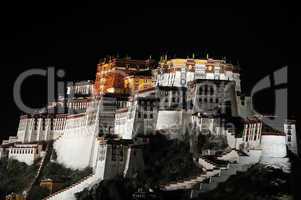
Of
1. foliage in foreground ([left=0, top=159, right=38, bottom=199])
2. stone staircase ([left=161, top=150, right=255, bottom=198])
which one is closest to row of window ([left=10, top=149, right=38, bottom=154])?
foliage in foreground ([left=0, top=159, right=38, bottom=199])

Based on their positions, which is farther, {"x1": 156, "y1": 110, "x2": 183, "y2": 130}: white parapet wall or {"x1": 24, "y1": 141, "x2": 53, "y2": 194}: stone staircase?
{"x1": 24, "y1": 141, "x2": 53, "y2": 194}: stone staircase

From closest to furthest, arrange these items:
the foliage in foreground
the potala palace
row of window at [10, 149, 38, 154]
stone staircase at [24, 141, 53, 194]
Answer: the potala palace < stone staircase at [24, 141, 53, 194] < the foliage in foreground < row of window at [10, 149, 38, 154]

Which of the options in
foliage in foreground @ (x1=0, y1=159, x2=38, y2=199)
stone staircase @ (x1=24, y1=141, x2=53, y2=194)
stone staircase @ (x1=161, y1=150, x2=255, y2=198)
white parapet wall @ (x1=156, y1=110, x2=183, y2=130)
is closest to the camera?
stone staircase @ (x1=161, y1=150, x2=255, y2=198)

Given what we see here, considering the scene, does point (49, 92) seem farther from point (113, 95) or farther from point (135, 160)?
point (135, 160)

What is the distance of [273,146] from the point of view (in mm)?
42250

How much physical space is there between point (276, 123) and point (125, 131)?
8.59 metres

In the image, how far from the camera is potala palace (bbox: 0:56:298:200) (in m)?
43.1

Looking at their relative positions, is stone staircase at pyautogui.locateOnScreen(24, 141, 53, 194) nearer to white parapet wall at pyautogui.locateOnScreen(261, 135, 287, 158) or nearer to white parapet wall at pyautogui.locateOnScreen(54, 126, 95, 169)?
white parapet wall at pyautogui.locateOnScreen(54, 126, 95, 169)

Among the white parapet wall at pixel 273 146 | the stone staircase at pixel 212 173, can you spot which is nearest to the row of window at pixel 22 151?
the stone staircase at pixel 212 173

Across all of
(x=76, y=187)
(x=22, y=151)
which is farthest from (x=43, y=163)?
(x=76, y=187)

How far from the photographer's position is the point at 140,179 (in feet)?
145

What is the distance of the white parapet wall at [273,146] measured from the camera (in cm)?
4222

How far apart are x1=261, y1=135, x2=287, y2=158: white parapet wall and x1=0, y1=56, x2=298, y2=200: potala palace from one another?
0.05m

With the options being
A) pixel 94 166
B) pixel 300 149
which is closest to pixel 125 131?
pixel 94 166
